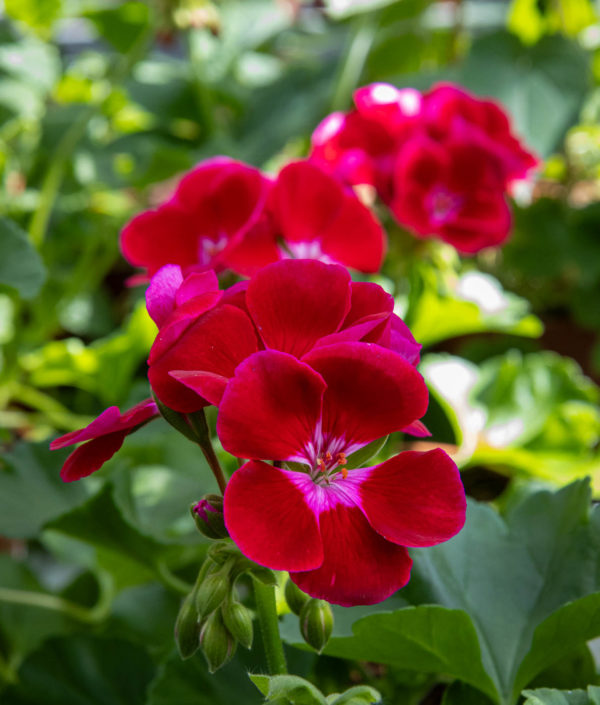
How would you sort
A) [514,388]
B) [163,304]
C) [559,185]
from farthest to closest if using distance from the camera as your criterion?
[559,185], [514,388], [163,304]

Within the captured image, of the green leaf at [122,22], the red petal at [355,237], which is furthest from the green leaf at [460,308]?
the green leaf at [122,22]

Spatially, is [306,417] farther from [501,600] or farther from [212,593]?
[501,600]

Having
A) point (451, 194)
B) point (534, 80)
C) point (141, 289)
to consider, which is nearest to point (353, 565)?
point (451, 194)

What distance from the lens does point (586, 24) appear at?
126 cm

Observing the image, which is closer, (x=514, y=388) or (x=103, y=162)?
(x=514, y=388)

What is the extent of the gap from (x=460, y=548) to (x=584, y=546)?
2.6 inches

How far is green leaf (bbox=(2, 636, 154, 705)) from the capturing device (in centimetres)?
57

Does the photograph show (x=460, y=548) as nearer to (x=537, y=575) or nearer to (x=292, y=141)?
(x=537, y=575)

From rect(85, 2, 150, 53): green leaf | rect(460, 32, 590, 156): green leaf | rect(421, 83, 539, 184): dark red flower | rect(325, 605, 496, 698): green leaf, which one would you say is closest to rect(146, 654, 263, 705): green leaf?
rect(325, 605, 496, 698): green leaf

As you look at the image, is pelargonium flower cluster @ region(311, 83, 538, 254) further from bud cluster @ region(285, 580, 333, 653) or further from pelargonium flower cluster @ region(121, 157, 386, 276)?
bud cluster @ region(285, 580, 333, 653)

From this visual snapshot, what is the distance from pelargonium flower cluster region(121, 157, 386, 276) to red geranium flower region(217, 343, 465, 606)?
0.22 m

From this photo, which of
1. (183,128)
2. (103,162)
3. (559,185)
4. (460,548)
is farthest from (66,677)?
(559,185)

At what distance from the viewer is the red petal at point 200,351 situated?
31 cm

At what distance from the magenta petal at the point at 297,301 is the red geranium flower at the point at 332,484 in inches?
1.0
